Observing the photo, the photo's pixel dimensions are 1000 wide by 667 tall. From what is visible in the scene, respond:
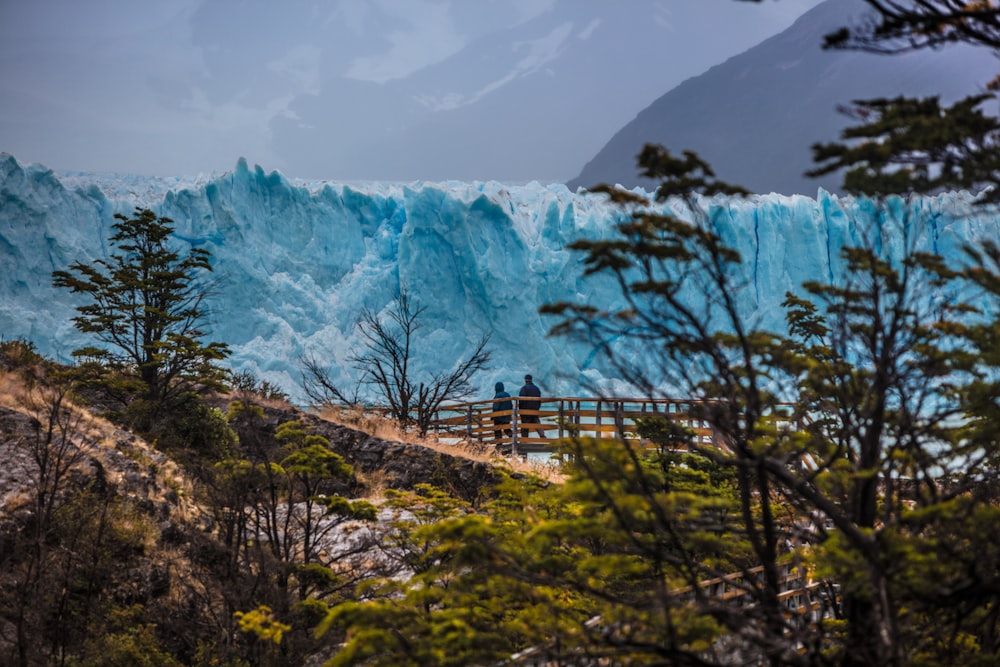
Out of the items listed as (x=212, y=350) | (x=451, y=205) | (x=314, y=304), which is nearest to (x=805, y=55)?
(x=451, y=205)

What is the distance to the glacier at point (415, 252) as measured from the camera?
28031 millimetres

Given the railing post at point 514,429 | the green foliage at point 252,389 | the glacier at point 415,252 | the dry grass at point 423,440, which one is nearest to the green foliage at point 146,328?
the green foliage at point 252,389

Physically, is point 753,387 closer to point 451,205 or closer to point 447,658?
point 447,658

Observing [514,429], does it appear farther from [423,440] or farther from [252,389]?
[252,389]

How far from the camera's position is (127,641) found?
8.61 meters

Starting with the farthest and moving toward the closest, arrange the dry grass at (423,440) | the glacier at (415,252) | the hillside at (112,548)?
the glacier at (415,252)
the dry grass at (423,440)
the hillside at (112,548)

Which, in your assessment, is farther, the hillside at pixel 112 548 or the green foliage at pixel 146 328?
the green foliage at pixel 146 328

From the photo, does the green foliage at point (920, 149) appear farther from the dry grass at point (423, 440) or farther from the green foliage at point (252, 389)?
the green foliage at point (252, 389)

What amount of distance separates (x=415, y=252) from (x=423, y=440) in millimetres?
13973

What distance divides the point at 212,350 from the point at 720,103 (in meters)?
62.8

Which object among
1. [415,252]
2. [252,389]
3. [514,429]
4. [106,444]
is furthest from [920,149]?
[415,252]

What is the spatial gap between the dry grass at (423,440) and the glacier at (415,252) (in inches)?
388

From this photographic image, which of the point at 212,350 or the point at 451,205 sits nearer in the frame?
the point at 212,350

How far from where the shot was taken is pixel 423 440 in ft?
56.0
